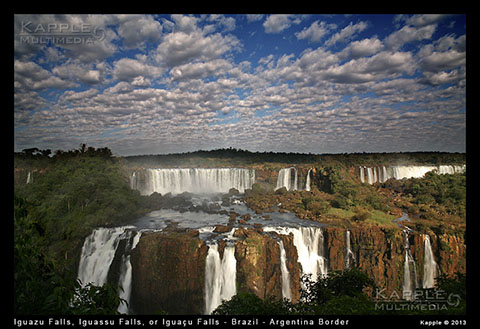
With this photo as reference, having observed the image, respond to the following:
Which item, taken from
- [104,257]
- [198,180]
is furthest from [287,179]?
[104,257]

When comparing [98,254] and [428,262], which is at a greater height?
[98,254]

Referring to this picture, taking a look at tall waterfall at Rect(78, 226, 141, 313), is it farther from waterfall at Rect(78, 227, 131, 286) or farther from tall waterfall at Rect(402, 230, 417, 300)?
tall waterfall at Rect(402, 230, 417, 300)

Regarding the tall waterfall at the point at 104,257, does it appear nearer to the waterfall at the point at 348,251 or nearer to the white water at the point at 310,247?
the white water at the point at 310,247

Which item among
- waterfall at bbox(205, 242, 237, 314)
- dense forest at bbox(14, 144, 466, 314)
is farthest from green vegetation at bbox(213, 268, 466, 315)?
waterfall at bbox(205, 242, 237, 314)

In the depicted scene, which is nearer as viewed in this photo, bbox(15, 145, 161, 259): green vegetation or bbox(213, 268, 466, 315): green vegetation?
bbox(213, 268, 466, 315): green vegetation

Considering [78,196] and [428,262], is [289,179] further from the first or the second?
[78,196]

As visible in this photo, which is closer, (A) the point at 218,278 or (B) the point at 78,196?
(A) the point at 218,278
